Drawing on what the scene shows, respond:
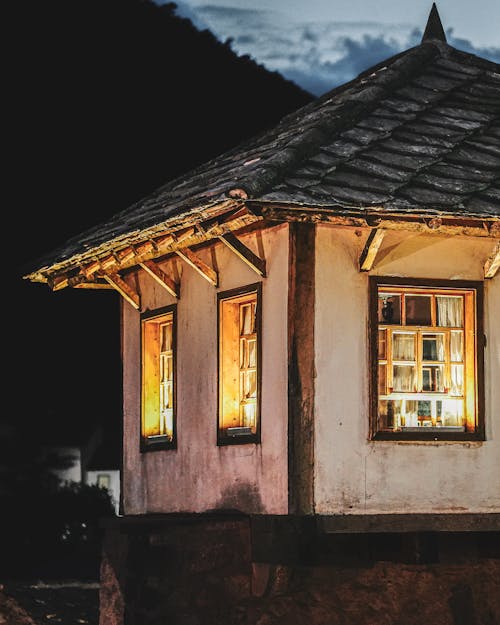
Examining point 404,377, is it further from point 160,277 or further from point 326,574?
point 160,277

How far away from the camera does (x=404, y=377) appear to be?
1300cm

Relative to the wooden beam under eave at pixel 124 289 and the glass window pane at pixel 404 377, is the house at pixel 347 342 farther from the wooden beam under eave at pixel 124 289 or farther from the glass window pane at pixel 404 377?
the wooden beam under eave at pixel 124 289

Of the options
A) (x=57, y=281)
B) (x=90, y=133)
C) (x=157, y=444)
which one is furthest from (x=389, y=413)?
(x=90, y=133)

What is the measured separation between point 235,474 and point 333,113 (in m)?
3.40

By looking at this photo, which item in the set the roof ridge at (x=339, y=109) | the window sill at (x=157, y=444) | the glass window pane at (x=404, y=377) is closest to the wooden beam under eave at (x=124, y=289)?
the window sill at (x=157, y=444)

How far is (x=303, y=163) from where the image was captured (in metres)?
12.3

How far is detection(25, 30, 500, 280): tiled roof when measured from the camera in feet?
38.8

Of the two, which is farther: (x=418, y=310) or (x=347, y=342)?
(x=418, y=310)

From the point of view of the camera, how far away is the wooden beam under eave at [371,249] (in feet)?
40.4

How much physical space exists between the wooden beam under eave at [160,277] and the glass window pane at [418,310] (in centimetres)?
300

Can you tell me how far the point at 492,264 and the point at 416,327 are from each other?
2.81 ft

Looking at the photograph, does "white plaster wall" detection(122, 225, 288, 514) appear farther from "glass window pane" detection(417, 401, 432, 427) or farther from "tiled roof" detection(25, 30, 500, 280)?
"glass window pane" detection(417, 401, 432, 427)

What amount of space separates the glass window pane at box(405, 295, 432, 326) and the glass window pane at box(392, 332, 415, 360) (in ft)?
0.43

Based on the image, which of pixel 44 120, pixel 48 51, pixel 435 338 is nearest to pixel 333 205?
pixel 435 338
